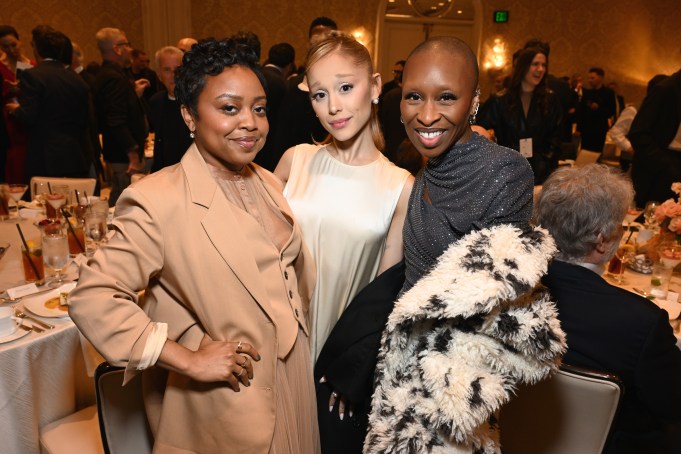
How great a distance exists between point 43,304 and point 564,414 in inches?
75.2

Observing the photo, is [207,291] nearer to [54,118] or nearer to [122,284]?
[122,284]

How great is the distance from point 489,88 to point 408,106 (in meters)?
10.2

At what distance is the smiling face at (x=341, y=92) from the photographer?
167 cm

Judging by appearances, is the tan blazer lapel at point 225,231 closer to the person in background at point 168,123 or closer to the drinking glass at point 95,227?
the drinking glass at point 95,227

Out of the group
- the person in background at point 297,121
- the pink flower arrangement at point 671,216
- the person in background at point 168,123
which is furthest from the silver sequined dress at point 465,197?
the person in background at point 168,123

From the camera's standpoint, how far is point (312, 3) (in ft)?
31.5

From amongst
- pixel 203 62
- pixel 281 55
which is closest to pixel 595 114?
pixel 281 55

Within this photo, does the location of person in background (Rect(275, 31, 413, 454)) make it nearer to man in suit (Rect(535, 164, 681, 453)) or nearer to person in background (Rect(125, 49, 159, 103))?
man in suit (Rect(535, 164, 681, 453))

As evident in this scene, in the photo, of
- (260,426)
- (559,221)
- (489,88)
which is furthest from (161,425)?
(489,88)

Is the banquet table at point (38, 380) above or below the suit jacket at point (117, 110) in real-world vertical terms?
below

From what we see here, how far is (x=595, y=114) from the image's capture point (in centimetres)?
855

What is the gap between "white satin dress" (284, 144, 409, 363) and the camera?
5.75ft

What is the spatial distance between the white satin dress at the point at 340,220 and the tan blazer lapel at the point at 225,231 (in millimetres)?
516

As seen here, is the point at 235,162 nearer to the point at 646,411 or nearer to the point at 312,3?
the point at 646,411
